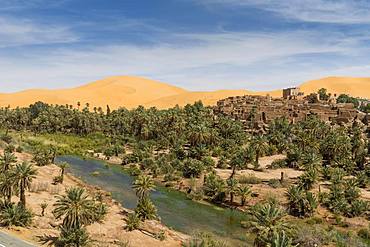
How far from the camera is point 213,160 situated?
73.9 m

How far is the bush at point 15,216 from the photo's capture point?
38188 mm

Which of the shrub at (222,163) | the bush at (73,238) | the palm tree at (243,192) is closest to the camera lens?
the bush at (73,238)

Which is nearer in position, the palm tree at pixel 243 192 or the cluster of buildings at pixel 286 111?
the palm tree at pixel 243 192

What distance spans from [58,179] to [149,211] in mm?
18038

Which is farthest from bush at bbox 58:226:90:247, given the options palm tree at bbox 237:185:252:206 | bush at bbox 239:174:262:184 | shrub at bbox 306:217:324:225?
bush at bbox 239:174:262:184

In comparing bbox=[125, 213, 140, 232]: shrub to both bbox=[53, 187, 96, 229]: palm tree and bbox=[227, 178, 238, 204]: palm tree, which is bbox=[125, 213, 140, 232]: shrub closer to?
bbox=[53, 187, 96, 229]: palm tree

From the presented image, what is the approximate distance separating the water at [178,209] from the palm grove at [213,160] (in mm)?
2037

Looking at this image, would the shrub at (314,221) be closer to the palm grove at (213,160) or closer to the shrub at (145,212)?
the palm grove at (213,160)

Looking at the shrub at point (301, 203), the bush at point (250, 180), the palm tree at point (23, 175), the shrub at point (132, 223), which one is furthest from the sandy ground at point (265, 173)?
the palm tree at point (23, 175)

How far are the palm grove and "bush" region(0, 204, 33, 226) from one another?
0.78ft

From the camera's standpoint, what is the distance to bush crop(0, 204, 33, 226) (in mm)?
38188

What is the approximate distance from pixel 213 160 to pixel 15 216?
4068cm

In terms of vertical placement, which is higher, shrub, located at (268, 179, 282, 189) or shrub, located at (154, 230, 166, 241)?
shrub, located at (268, 179, 282, 189)

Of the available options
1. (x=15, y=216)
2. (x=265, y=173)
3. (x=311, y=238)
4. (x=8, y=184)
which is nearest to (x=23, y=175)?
(x=8, y=184)
